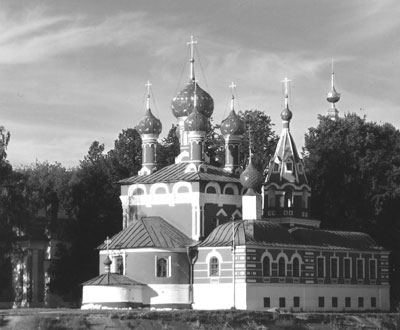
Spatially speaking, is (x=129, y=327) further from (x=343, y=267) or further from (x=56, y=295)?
(x=56, y=295)

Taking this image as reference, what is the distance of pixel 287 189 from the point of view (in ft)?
214

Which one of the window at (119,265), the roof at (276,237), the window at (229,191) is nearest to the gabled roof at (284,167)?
the window at (229,191)

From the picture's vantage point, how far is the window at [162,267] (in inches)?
2354

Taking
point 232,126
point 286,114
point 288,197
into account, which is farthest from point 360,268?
point 232,126

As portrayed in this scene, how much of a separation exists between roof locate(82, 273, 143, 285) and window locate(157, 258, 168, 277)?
64.9 inches

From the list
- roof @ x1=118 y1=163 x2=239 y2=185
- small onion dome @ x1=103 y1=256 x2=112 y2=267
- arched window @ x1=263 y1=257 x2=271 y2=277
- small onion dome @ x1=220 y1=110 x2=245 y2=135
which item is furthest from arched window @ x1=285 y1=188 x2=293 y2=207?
small onion dome @ x1=103 y1=256 x2=112 y2=267

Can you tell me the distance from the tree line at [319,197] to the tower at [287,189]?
708cm

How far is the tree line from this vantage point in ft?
231

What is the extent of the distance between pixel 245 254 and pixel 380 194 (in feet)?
53.7

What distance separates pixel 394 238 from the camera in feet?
240

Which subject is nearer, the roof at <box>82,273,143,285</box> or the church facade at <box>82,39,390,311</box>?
the roof at <box>82,273,143,285</box>

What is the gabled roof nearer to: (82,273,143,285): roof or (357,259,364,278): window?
(357,259,364,278): window

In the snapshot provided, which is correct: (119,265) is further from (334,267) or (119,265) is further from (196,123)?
(334,267)

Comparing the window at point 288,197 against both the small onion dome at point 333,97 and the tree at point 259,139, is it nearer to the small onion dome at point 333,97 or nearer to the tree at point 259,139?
the tree at point 259,139
